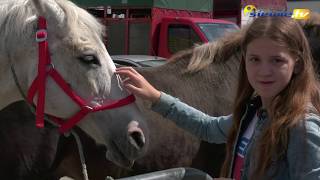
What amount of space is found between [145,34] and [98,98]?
7.78 m

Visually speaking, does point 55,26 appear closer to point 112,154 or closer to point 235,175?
point 112,154

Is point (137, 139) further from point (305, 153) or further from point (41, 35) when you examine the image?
point (305, 153)

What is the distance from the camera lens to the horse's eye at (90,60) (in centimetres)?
210

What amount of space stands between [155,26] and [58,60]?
25.3ft

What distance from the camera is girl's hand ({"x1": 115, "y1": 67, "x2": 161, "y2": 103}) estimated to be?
192cm

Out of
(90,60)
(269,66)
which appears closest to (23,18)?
(90,60)

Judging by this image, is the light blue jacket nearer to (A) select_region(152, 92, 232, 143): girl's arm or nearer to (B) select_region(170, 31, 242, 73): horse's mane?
(A) select_region(152, 92, 232, 143): girl's arm

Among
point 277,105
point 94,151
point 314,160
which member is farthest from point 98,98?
point 314,160

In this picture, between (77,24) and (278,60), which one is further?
(77,24)

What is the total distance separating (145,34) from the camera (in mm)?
9828

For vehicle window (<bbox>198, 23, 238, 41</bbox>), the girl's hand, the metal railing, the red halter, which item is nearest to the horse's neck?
the red halter

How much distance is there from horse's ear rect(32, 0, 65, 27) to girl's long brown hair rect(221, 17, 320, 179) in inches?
40.2

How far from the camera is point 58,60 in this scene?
2.12m

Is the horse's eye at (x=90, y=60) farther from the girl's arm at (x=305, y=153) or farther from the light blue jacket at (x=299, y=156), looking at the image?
the girl's arm at (x=305, y=153)
